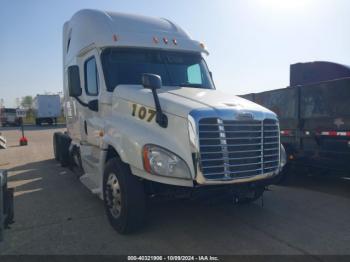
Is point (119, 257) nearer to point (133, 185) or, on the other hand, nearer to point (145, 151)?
point (133, 185)

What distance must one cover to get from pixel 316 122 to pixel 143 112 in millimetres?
4421

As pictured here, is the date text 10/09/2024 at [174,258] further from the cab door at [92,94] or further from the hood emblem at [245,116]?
the cab door at [92,94]

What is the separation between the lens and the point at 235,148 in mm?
3918

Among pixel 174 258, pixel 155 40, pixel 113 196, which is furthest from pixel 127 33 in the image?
pixel 174 258

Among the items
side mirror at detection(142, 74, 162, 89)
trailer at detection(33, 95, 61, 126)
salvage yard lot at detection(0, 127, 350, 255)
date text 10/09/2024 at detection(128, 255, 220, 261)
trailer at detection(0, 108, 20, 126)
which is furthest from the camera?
trailer at detection(0, 108, 20, 126)

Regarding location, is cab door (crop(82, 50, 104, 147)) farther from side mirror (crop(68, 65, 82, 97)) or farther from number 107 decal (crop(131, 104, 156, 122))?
number 107 decal (crop(131, 104, 156, 122))

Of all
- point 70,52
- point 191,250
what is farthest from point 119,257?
point 70,52

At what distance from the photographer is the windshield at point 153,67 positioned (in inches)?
198

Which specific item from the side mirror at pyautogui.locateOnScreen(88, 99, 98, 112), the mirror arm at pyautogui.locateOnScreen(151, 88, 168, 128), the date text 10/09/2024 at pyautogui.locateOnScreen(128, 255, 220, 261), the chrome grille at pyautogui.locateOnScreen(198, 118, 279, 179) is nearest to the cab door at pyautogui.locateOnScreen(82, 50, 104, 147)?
the side mirror at pyautogui.locateOnScreen(88, 99, 98, 112)

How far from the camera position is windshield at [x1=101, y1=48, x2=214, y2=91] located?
16.5 ft

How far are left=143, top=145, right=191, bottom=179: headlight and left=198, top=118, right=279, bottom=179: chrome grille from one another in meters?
0.25

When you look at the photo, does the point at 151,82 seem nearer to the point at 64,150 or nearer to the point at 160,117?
the point at 160,117

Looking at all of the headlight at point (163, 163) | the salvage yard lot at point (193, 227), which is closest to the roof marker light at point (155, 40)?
the headlight at point (163, 163)

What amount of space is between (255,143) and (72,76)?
3194 mm
